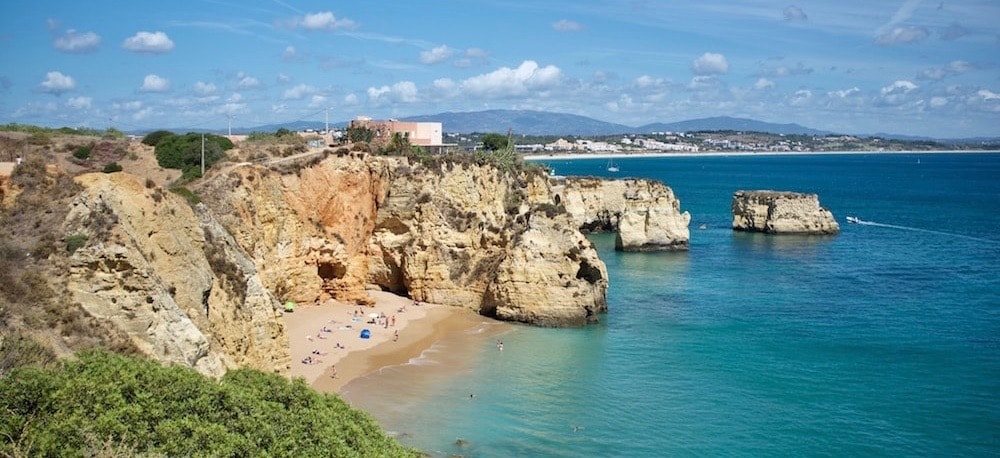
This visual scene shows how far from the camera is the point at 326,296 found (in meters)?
41.1

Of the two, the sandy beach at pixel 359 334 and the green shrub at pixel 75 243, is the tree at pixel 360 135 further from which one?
the green shrub at pixel 75 243

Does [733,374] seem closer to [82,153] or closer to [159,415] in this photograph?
[159,415]

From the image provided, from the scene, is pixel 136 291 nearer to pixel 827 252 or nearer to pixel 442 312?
pixel 442 312

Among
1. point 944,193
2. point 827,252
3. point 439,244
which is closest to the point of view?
point 439,244

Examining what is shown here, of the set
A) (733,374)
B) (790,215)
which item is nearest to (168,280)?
(733,374)

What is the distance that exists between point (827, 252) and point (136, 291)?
61377 mm

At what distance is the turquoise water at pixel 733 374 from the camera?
84.0 feet

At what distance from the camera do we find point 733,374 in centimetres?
3212

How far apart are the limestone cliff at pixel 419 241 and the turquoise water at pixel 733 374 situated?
2369 mm

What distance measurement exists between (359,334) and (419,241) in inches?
281

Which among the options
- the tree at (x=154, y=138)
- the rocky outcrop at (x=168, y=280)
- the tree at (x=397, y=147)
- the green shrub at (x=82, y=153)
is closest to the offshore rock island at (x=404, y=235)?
the rocky outcrop at (x=168, y=280)

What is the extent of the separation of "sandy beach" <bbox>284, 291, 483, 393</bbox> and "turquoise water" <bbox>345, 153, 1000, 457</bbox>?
127 cm

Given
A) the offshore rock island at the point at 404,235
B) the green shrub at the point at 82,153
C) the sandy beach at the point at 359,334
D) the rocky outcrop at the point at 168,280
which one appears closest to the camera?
the rocky outcrop at the point at 168,280

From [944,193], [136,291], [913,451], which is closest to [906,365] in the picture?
[913,451]
